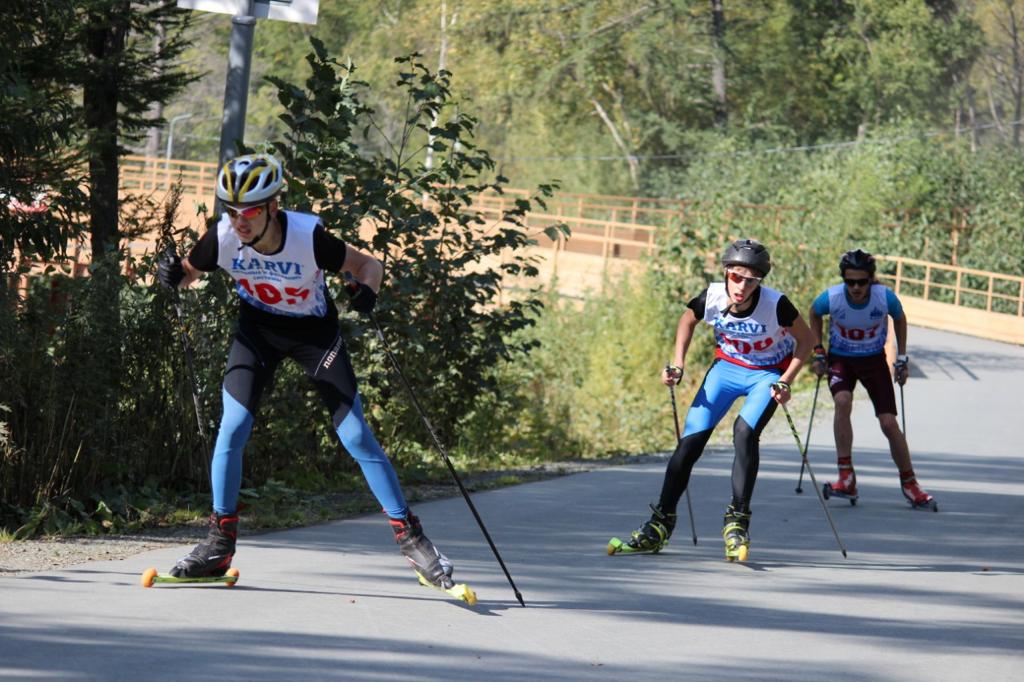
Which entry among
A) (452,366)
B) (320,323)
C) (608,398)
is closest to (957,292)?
(608,398)

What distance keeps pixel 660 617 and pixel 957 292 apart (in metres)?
28.4

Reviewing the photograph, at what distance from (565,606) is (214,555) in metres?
1.62

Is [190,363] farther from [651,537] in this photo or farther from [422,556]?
[651,537]

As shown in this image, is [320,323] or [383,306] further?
[383,306]

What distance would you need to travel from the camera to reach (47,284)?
915 centimetres

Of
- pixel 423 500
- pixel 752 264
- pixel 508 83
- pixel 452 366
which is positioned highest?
pixel 508 83

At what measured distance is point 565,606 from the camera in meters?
6.77

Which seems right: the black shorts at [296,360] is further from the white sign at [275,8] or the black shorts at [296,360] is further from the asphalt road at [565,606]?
the white sign at [275,8]

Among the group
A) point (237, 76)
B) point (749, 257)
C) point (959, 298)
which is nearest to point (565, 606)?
point (749, 257)

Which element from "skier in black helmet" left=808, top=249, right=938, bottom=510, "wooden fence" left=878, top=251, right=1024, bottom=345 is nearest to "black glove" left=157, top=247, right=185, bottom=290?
"skier in black helmet" left=808, top=249, right=938, bottom=510

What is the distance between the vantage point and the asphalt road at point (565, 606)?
5.63 metres

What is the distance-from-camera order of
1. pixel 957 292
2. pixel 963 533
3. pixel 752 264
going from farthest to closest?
1. pixel 957 292
2. pixel 963 533
3. pixel 752 264

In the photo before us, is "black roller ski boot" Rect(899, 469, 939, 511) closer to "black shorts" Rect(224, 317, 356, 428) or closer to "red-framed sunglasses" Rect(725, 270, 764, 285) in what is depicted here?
"red-framed sunglasses" Rect(725, 270, 764, 285)

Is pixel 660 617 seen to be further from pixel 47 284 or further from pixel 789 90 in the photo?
pixel 789 90
